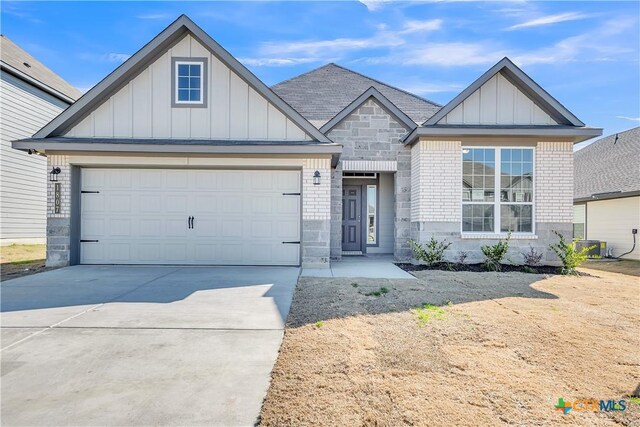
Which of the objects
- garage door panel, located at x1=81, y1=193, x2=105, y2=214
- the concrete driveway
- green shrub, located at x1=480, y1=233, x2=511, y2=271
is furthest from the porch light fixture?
green shrub, located at x1=480, y1=233, x2=511, y2=271

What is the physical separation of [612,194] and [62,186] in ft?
58.9

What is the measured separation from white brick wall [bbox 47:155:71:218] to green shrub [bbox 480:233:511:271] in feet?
34.2

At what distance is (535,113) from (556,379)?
854 cm

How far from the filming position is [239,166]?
29.1 ft

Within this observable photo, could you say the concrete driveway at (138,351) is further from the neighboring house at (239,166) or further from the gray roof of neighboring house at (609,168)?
the gray roof of neighboring house at (609,168)

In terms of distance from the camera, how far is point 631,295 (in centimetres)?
657

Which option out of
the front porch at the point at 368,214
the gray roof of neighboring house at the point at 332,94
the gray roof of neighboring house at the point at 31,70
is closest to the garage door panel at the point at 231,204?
the front porch at the point at 368,214

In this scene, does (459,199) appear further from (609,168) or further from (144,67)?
(609,168)

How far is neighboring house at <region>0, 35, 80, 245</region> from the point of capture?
13.4m

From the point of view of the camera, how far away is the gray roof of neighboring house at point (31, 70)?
14.0m

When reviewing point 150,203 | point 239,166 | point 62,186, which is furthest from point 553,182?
point 62,186

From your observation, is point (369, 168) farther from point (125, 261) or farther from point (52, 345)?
point (52, 345)

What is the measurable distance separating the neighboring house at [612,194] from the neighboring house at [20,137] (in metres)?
22.0

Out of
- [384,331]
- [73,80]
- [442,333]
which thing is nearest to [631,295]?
[442,333]
